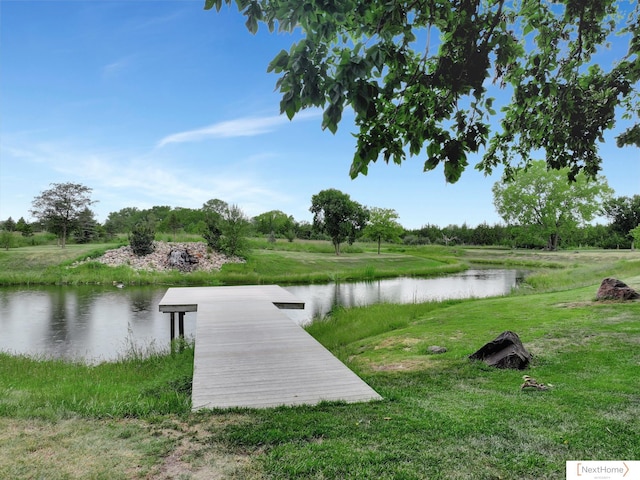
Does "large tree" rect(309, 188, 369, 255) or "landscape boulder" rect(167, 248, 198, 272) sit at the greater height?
"large tree" rect(309, 188, 369, 255)

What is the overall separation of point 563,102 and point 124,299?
19.3 meters

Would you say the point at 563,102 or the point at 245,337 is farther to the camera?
the point at 245,337

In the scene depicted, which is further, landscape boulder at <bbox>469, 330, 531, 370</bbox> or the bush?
the bush

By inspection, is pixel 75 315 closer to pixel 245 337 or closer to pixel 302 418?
pixel 245 337

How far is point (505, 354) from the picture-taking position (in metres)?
6.39

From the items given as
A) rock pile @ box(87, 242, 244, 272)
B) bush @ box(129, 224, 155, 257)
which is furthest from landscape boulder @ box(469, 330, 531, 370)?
bush @ box(129, 224, 155, 257)

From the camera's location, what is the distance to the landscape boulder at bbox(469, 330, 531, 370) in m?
6.27

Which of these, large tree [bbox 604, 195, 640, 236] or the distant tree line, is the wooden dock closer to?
the distant tree line

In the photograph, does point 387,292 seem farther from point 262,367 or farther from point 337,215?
point 337,215

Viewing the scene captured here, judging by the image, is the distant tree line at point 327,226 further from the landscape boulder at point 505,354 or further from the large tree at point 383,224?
the landscape boulder at point 505,354

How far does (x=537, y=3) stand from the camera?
19.9ft

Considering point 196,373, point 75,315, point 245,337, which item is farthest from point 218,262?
point 196,373

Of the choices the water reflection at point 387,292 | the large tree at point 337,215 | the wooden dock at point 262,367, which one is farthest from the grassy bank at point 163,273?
the wooden dock at point 262,367

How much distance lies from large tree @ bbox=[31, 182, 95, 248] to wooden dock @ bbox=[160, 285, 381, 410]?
33212 millimetres
